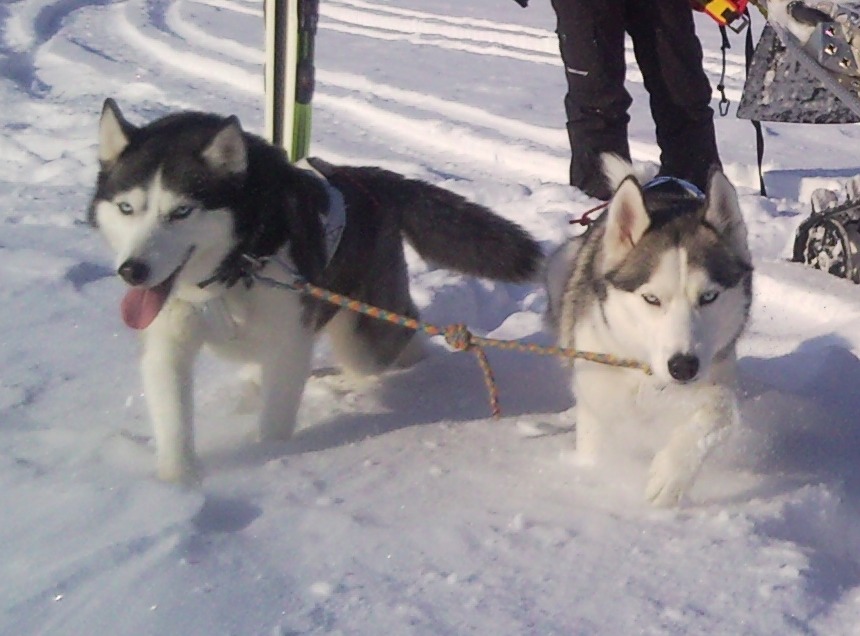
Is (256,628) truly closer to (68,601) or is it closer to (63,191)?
(68,601)

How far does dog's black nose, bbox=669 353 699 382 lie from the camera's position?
203 centimetres

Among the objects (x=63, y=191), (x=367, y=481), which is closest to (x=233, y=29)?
(x=63, y=191)

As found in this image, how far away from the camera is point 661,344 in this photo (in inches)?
81.7

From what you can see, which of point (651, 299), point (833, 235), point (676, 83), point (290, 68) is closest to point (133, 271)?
point (651, 299)

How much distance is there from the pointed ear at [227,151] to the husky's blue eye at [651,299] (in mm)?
937

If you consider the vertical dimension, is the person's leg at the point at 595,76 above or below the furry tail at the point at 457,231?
above

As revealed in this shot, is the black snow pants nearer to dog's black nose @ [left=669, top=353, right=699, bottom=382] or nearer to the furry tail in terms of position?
the furry tail

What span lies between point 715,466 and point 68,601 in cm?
156

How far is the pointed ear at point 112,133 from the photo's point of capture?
221cm

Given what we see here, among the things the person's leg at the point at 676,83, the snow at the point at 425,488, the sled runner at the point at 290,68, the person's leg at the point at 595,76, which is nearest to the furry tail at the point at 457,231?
the snow at the point at 425,488

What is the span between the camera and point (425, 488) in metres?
2.29

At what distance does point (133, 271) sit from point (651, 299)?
1.09m

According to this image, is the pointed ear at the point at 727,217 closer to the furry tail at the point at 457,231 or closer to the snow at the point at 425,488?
the snow at the point at 425,488

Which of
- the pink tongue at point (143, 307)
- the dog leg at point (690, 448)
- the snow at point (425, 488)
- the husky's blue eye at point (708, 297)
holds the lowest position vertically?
the snow at point (425, 488)
